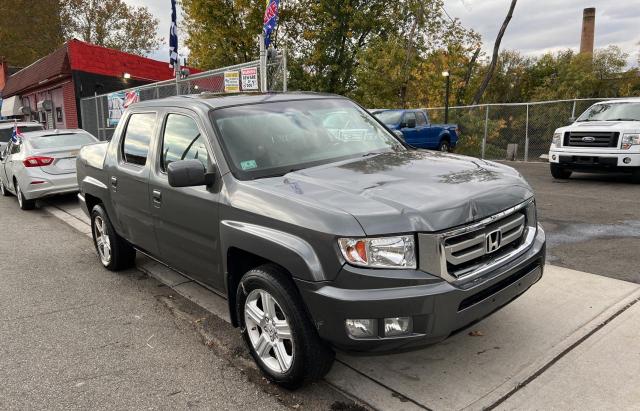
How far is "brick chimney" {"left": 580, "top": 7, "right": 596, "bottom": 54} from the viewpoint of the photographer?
57281mm

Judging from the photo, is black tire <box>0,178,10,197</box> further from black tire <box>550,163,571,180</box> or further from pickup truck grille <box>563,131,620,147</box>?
pickup truck grille <box>563,131,620,147</box>

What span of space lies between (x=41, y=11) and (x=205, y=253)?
1953 inches

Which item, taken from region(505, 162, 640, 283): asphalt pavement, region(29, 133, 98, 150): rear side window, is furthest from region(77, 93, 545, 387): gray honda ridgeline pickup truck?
region(29, 133, 98, 150): rear side window

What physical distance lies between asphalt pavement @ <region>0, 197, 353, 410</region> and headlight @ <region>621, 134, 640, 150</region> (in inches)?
355

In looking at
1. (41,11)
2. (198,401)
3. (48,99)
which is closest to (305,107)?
(198,401)

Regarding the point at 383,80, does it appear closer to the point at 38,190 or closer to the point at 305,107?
the point at 38,190

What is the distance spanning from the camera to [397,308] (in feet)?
8.46

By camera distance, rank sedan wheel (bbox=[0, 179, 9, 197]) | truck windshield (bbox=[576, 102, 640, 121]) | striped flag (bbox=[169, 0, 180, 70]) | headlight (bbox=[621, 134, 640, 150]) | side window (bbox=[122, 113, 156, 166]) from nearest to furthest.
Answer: side window (bbox=[122, 113, 156, 166]), headlight (bbox=[621, 134, 640, 150]), truck windshield (bbox=[576, 102, 640, 121]), sedan wheel (bbox=[0, 179, 9, 197]), striped flag (bbox=[169, 0, 180, 70])

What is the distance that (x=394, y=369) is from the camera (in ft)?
10.9

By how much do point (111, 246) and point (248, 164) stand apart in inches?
111

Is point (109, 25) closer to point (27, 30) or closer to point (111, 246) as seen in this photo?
point (27, 30)

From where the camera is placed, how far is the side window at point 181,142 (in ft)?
12.4

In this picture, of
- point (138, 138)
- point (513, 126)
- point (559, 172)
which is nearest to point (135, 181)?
point (138, 138)

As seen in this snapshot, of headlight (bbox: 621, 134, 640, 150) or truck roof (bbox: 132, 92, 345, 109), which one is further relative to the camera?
headlight (bbox: 621, 134, 640, 150)
